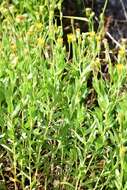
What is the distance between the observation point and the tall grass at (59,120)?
1604 millimetres

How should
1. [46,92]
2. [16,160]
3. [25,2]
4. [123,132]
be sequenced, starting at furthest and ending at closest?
[25,2] → [16,160] → [46,92] → [123,132]

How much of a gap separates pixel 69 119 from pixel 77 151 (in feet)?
0.35

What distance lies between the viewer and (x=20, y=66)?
1.72 m

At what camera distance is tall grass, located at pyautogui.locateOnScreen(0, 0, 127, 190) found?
1604 mm

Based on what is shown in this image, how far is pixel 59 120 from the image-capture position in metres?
1.73

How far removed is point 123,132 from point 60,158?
357 millimetres

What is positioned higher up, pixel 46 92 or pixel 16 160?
pixel 46 92

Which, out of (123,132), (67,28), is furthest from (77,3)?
(123,132)

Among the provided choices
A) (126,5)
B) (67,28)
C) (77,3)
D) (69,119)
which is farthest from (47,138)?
(126,5)

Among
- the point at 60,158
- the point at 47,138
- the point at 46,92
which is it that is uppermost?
the point at 46,92

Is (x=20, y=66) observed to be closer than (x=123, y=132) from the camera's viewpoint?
No

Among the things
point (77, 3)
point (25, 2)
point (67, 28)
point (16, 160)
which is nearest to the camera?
point (16, 160)

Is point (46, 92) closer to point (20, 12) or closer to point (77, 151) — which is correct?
point (77, 151)

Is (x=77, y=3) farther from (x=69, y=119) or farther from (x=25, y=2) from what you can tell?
(x=69, y=119)
